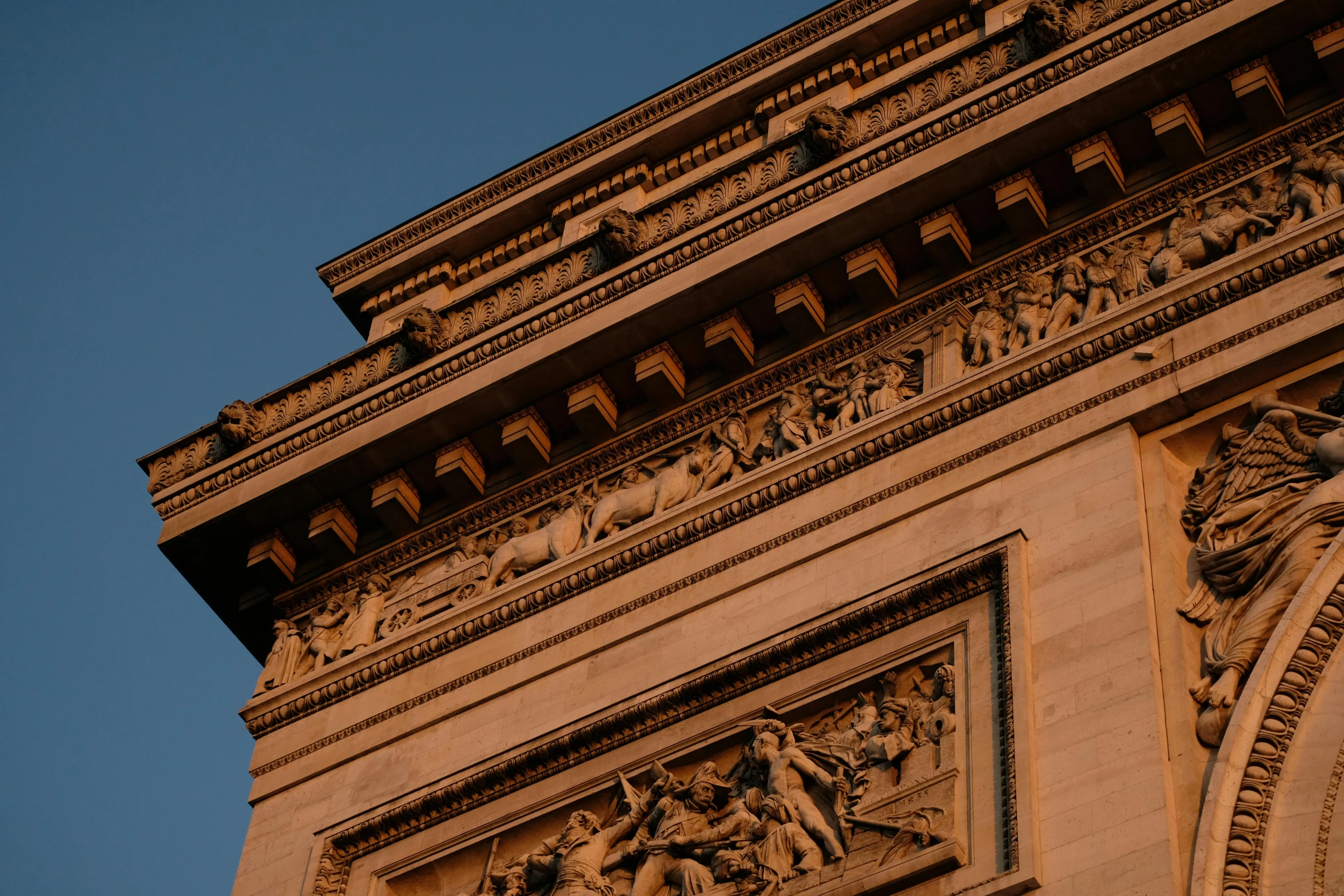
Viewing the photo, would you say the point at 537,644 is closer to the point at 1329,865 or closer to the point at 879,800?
the point at 879,800

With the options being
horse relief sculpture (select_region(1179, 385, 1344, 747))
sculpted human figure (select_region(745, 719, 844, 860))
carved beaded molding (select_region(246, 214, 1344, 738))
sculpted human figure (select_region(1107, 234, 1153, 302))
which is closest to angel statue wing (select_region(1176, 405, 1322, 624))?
horse relief sculpture (select_region(1179, 385, 1344, 747))

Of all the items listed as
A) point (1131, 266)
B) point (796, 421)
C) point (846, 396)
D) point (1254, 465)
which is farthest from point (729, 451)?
point (1254, 465)

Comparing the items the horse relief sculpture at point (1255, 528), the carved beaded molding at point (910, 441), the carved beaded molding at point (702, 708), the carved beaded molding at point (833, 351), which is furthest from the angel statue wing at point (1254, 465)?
the carved beaded molding at point (833, 351)

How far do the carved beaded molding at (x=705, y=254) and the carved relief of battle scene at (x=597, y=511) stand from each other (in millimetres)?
855

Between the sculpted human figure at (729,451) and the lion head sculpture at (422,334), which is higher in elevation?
the lion head sculpture at (422,334)

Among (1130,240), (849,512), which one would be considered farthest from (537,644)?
(1130,240)

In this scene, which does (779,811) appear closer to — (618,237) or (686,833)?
(686,833)

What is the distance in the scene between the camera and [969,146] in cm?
1639

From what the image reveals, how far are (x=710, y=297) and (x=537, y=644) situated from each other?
283 centimetres

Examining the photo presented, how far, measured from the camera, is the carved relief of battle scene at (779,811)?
1294cm

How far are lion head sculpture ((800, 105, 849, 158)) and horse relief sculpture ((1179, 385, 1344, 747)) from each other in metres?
4.57

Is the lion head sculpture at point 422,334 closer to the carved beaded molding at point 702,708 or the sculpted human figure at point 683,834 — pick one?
the carved beaded molding at point 702,708

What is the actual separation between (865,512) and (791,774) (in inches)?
81.0

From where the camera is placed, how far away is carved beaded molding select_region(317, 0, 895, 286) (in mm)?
20406
